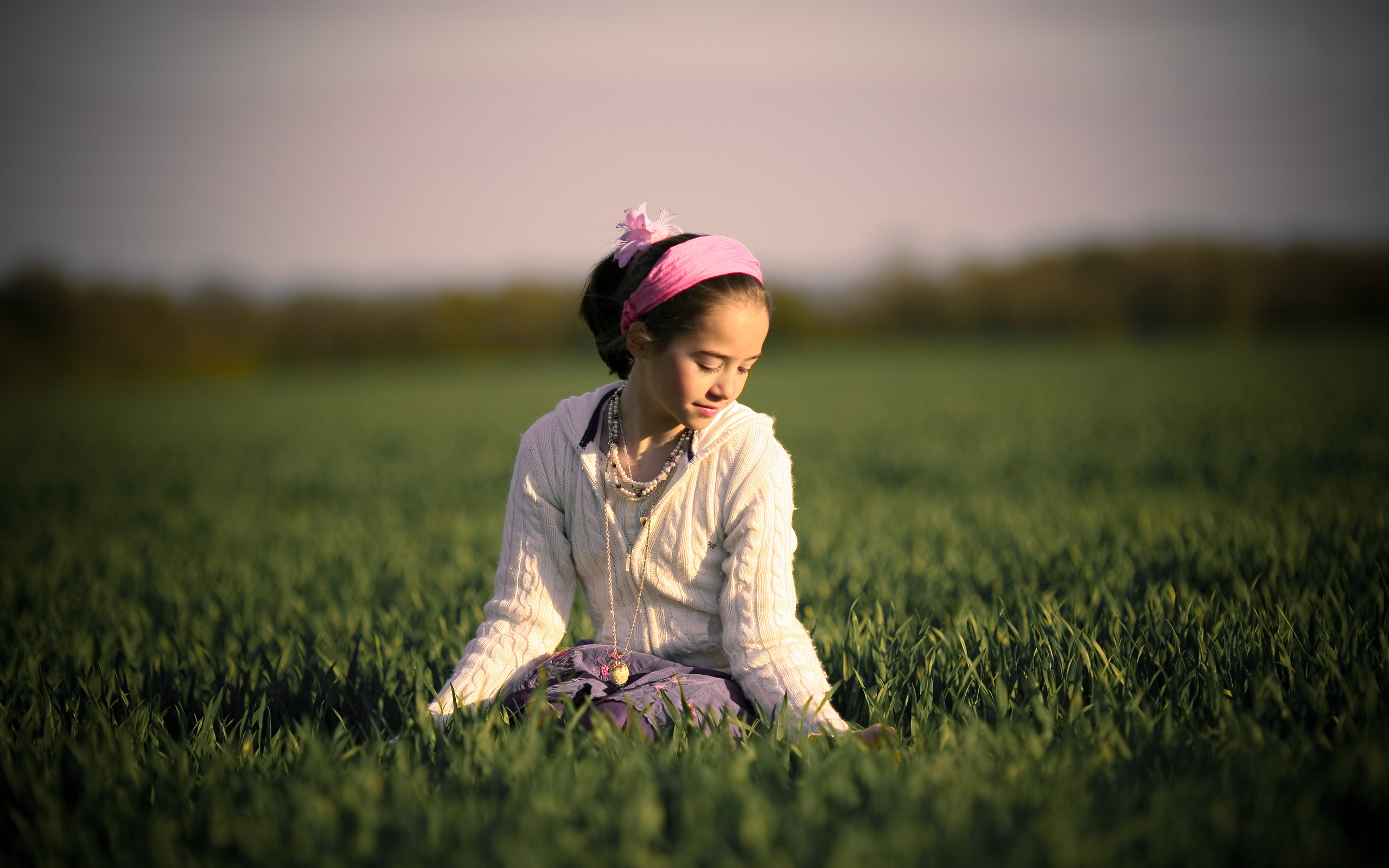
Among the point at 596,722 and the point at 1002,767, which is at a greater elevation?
the point at 596,722

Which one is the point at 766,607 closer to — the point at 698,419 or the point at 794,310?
the point at 698,419

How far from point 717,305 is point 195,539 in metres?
5.72

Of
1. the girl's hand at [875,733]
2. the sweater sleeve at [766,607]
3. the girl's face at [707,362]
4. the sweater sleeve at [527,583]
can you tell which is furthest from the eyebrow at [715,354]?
the girl's hand at [875,733]

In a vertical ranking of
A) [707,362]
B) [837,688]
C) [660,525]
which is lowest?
[837,688]

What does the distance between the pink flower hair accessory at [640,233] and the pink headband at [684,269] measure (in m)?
0.09

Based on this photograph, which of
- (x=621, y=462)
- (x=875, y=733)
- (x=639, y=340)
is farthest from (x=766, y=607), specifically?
(x=639, y=340)

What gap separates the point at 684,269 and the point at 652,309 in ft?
0.38

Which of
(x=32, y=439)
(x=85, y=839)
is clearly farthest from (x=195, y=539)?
(x=32, y=439)

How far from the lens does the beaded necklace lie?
220 centimetres

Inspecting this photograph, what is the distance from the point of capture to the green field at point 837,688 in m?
1.55

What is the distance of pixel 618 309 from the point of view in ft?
7.25

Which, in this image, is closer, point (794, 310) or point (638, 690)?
point (638, 690)

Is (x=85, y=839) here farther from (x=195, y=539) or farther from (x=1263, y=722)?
(x=195, y=539)

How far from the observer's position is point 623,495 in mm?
2254
